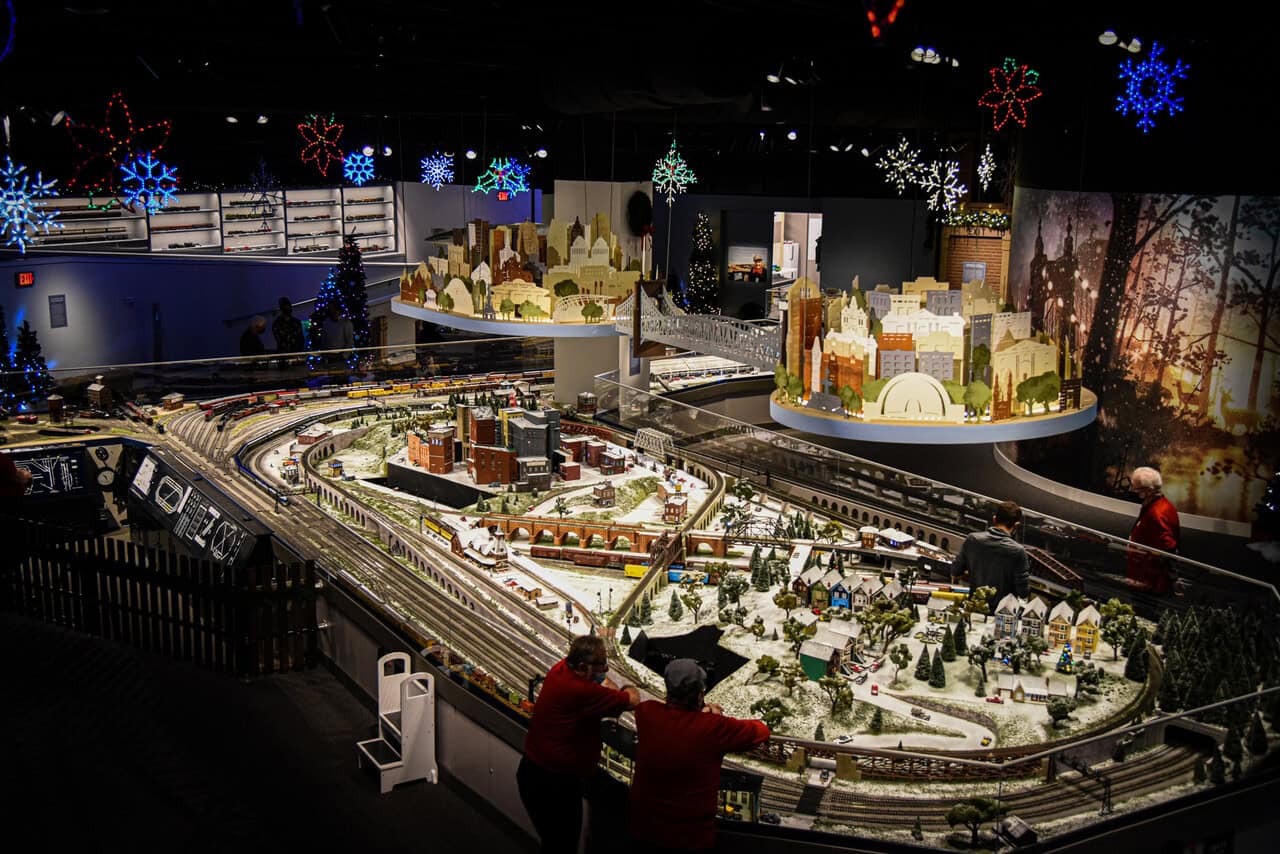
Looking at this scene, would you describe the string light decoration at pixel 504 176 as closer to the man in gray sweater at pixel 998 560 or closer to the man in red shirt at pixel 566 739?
the man in gray sweater at pixel 998 560

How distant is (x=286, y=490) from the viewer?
10.4m

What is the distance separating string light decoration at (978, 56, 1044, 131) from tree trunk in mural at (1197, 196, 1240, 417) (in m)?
2.68

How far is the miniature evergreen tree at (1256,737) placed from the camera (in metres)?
5.54

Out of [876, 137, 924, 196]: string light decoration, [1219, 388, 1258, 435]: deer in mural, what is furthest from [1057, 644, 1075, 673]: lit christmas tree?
[876, 137, 924, 196]: string light decoration

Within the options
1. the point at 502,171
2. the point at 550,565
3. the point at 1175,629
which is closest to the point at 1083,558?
the point at 1175,629

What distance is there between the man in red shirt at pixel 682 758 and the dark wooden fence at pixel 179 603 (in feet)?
12.9

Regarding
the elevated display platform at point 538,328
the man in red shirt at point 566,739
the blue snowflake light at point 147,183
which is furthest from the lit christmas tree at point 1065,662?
the blue snowflake light at point 147,183

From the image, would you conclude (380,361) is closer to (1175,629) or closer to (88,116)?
(88,116)

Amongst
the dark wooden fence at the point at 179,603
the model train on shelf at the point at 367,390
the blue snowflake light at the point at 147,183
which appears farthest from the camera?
the blue snowflake light at the point at 147,183

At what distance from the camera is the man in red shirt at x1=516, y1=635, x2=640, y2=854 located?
5.04 meters

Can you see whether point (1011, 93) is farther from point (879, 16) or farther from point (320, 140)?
point (320, 140)

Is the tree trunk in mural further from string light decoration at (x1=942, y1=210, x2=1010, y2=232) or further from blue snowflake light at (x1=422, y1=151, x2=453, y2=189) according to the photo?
blue snowflake light at (x1=422, y1=151, x2=453, y2=189)

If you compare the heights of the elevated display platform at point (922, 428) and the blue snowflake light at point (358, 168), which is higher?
the blue snowflake light at point (358, 168)

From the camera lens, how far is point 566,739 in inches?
200
